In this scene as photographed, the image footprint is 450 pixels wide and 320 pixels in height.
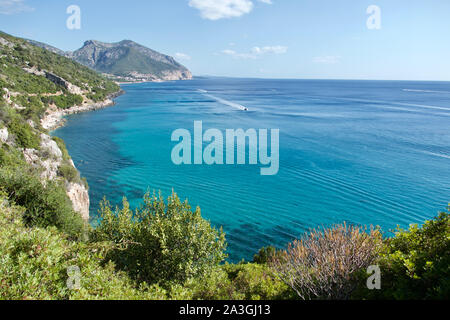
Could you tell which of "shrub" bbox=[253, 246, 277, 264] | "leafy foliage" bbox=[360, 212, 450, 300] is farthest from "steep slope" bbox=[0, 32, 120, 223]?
"leafy foliage" bbox=[360, 212, 450, 300]

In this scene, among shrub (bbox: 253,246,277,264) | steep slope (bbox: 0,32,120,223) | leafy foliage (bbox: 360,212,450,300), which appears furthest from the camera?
steep slope (bbox: 0,32,120,223)

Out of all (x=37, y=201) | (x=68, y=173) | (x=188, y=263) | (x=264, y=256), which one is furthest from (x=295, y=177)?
(x=37, y=201)

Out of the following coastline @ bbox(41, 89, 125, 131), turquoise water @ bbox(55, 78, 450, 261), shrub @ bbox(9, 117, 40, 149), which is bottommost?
turquoise water @ bbox(55, 78, 450, 261)

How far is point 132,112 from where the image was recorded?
A: 334 ft

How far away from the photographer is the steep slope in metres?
26.7

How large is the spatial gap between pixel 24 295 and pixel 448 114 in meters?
119

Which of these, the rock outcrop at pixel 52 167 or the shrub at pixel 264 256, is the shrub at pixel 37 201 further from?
the shrub at pixel 264 256

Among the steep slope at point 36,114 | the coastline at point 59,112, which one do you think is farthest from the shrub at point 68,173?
the coastline at point 59,112

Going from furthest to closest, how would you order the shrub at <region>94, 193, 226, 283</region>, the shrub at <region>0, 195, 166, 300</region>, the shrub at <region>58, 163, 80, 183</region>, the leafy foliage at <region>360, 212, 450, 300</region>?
the shrub at <region>58, 163, 80, 183</region>
the shrub at <region>94, 193, 226, 283</region>
the shrub at <region>0, 195, 166, 300</region>
the leafy foliage at <region>360, 212, 450, 300</region>

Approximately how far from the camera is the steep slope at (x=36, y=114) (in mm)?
26688

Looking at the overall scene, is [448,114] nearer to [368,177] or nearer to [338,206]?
[368,177]

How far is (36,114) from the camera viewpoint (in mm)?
65562

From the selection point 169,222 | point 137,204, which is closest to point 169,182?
point 137,204

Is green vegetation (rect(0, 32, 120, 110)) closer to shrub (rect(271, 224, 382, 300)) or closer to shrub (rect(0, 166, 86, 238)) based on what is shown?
shrub (rect(0, 166, 86, 238))
